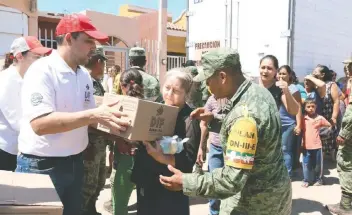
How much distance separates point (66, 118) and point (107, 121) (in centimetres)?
23

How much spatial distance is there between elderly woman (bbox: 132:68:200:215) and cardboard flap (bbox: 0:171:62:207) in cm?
72

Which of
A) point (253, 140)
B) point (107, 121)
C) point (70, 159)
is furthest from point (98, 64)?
point (253, 140)

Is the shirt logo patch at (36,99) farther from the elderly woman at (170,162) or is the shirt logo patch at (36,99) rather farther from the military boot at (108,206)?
the military boot at (108,206)

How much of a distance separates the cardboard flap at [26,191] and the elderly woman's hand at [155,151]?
632 mm

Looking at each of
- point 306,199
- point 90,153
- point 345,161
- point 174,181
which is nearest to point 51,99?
point 174,181

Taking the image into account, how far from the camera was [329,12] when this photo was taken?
27.7 feet

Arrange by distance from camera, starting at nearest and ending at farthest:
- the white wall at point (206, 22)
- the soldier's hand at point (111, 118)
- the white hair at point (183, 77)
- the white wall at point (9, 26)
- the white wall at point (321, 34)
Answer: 1. the soldier's hand at point (111, 118)
2. the white hair at point (183, 77)
3. the white wall at point (321, 34)
4. the white wall at point (206, 22)
5. the white wall at point (9, 26)

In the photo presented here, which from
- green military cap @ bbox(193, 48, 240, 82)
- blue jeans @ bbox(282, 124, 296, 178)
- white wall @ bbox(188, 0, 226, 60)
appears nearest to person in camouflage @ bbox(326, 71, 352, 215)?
blue jeans @ bbox(282, 124, 296, 178)

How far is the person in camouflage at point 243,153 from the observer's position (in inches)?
67.9

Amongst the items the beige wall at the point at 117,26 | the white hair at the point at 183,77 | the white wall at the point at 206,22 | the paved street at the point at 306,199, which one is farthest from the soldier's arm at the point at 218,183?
the beige wall at the point at 117,26

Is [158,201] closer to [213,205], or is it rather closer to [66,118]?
[66,118]

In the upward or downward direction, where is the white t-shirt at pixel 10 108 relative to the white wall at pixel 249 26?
downward

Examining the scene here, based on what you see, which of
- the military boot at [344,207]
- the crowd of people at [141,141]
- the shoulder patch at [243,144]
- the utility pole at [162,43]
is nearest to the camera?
the shoulder patch at [243,144]

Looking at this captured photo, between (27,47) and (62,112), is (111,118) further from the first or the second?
(27,47)
